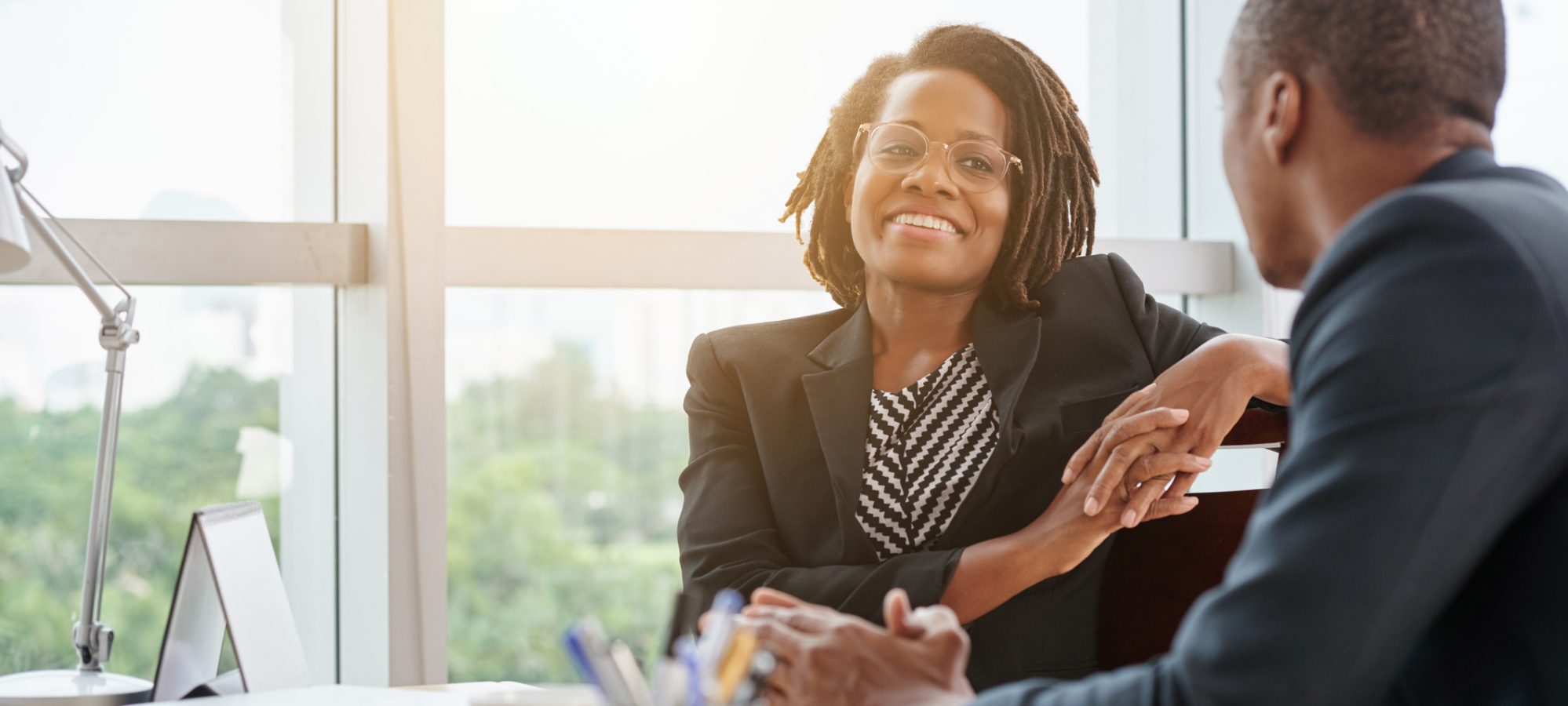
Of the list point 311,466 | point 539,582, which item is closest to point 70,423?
point 311,466

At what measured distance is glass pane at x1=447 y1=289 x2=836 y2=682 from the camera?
232cm

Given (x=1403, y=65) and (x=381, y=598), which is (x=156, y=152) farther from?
(x=1403, y=65)

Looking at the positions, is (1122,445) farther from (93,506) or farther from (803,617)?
(93,506)

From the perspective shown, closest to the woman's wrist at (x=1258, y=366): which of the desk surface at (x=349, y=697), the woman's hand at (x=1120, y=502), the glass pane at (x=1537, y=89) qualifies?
the woman's hand at (x=1120, y=502)

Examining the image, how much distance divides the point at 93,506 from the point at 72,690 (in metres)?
0.22

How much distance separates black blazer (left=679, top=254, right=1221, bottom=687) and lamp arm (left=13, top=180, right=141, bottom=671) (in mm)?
651

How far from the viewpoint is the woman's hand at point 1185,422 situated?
4.64 ft

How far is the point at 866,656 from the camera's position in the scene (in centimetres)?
96

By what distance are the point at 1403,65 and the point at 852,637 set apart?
0.55 m

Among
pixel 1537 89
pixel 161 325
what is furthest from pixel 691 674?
pixel 1537 89

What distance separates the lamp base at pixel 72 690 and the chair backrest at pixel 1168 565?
3.52ft

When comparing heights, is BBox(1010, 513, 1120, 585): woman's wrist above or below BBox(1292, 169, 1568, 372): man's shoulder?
below

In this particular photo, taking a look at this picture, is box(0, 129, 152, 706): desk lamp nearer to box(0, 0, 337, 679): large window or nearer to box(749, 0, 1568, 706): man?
box(0, 0, 337, 679): large window

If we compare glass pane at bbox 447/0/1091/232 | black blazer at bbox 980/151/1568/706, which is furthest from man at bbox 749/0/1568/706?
glass pane at bbox 447/0/1091/232
